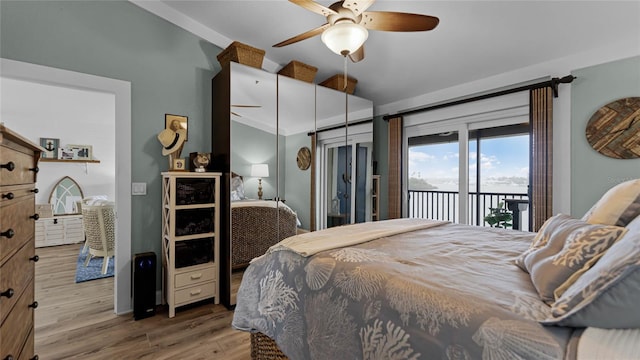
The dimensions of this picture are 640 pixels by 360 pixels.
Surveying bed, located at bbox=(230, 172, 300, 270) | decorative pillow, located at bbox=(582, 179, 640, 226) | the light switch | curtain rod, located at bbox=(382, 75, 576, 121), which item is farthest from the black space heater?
curtain rod, located at bbox=(382, 75, 576, 121)

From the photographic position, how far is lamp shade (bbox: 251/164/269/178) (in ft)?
9.78

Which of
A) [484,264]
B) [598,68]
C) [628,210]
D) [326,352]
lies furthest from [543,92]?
[326,352]

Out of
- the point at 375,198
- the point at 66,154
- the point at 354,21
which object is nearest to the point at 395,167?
the point at 375,198

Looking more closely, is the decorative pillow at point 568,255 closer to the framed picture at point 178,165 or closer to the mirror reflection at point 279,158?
the mirror reflection at point 279,158

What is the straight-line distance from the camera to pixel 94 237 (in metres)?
3.67

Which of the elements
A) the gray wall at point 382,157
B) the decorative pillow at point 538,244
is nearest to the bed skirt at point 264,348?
the decorative pillow at point 538,244

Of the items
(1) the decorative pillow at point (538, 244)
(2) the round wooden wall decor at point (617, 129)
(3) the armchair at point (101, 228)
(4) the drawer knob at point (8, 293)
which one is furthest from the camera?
(3) the armchair at point (101, 228)

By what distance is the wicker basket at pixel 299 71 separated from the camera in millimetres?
3342

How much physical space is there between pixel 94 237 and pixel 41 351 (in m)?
2.06

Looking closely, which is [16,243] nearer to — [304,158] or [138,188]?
[138,188]

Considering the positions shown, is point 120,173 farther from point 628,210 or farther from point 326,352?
point 628,210

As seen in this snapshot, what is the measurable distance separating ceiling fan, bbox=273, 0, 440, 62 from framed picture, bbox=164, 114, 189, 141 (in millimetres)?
1799

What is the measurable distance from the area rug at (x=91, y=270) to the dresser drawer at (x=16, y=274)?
2399 mm

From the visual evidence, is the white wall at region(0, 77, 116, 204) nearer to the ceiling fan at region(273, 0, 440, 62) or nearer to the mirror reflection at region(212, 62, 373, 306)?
the mirror reflection at region(212, 62, 373, 306)
